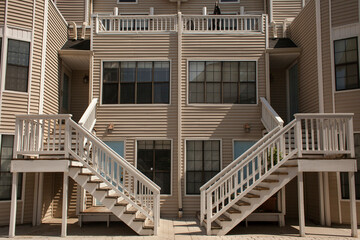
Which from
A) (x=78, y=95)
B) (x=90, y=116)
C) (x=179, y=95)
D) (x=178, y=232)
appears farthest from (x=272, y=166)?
(x=78, y=95)

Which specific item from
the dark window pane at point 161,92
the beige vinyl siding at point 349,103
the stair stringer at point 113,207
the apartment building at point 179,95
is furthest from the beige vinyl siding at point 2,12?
the beige vinyl siding at point 349,103

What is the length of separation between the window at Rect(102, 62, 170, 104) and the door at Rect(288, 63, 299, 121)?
16.3 feet

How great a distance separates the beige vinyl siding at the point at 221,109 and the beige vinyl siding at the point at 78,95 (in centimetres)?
434

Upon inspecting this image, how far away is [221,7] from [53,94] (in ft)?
29.5

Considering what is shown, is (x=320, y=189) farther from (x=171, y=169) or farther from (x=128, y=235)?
(x=128, y=235)

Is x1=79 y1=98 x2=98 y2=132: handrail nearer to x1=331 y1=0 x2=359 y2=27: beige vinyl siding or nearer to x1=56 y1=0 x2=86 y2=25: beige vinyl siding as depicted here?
x1=56 y1=0 x2=86 y2=25: beige vinyl siding

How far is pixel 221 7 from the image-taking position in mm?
17719

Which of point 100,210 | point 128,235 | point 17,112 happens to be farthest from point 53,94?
point 128,235

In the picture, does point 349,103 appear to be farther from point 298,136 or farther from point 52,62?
point 52,62

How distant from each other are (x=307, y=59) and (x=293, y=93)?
1827 millimetres

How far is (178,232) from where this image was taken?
34.1ft

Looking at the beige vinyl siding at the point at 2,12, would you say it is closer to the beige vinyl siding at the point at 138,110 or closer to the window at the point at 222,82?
the beige vinyl siding at the point at 138,110

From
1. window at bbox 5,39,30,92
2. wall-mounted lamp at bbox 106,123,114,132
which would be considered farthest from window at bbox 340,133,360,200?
window at bbox 5,39,30,92

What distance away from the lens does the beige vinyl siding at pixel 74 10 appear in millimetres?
17484
